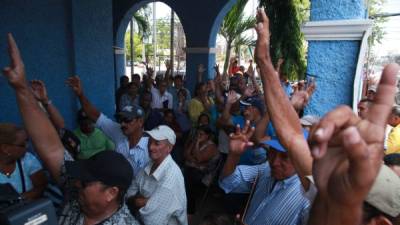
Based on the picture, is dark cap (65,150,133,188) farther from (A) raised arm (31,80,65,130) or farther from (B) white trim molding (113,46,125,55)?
(B) white trim molding (113,46,125,55)

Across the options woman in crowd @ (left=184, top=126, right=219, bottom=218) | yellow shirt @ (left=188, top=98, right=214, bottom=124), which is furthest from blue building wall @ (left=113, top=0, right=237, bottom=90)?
woman in crowd @ (left=184, top=126, right=219, bottom=218)

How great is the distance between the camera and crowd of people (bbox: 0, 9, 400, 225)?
30.8 inches

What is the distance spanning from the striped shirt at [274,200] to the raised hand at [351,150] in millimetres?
900

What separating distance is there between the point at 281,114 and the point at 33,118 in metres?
1.39

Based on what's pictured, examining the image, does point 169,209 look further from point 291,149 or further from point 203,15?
point 203,15

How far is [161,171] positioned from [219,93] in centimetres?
310

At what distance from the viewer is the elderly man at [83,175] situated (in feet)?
5.61

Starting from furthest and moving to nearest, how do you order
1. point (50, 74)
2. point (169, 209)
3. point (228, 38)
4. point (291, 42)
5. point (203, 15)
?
point (228, 38) < point (203, 15) < point (291, 42) < point (50, 74) < point (169, 209)

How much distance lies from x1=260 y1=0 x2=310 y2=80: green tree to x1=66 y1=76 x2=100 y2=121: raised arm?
5.74m

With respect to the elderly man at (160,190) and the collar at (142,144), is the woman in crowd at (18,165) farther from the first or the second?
the collar at (142,144)

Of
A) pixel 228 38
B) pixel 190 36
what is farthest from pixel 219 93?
pixel 228 38

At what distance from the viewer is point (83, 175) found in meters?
1.70

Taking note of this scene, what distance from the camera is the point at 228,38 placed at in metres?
15.4

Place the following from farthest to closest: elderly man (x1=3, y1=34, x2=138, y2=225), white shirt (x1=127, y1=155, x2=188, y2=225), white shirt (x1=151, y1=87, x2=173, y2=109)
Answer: white shirt (x1=151, y1=87, x2=173, y2=109) → white shirt (x1=127, y1=155, x2=188, y2=225) → elderly man (x1=3, y1=34, x2=138, y2=225)
